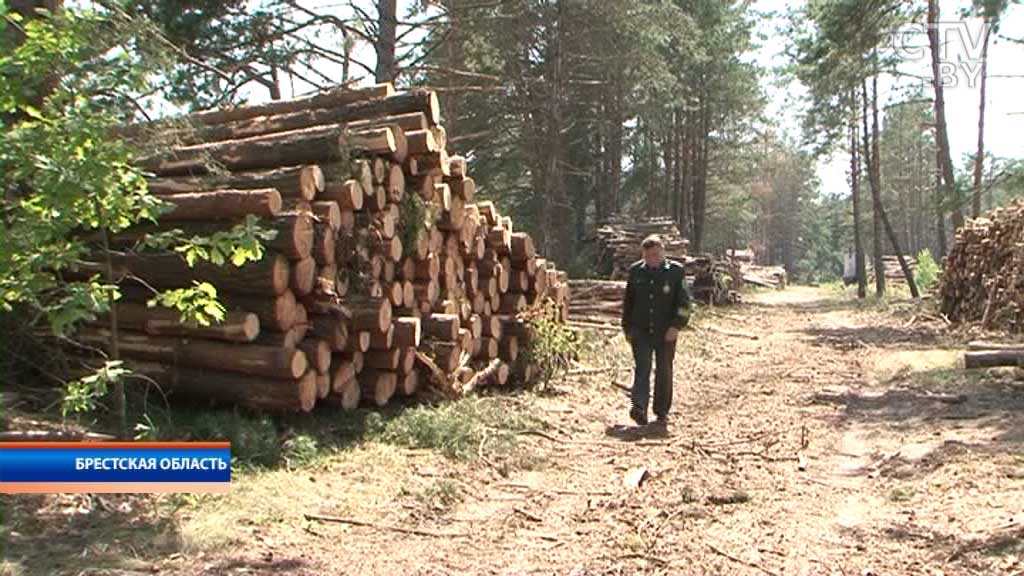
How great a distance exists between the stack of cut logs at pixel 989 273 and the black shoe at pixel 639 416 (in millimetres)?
8783

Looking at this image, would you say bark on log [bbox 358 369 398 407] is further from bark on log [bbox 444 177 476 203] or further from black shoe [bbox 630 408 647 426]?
black shoe [bbox 630 408 647 426]

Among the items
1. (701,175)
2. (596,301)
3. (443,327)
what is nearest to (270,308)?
(443,327)

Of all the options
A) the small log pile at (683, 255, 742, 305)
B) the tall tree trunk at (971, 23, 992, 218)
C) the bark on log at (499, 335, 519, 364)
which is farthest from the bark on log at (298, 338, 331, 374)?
the small log pile at (683, 255, 742, 305)

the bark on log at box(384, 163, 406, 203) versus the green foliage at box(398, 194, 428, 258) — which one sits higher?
the bark on log at box(384, 163, 406, 203)

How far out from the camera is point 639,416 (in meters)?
8.62

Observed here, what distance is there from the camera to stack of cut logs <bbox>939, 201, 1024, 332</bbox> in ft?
47.3

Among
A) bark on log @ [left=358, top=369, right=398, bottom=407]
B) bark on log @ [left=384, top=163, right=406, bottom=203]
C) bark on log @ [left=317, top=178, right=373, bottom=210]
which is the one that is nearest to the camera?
bark on log @ [left=317, top=178, right=373, bottom=210]

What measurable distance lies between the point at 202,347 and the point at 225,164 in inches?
78.4

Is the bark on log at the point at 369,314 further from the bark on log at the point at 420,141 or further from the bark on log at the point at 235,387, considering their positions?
the bark on log at the point at 420,141

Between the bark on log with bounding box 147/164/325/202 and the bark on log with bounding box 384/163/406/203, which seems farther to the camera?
the bark on log with bounding box 384/163/406/203

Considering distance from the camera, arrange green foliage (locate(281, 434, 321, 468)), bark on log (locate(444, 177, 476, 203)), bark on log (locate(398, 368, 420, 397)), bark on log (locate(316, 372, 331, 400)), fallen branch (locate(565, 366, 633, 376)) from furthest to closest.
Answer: fallen branch (locate(565, 366, 633, 376)), bark on log (locate(444, 177, 476, 203)), bark on log (locate(398, 368, 420, 397)), bark on log (locate(316, 372, 331, 400)), green foliage (locate(281, 434, 321, 468))

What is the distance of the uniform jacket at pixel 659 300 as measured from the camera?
8.46m

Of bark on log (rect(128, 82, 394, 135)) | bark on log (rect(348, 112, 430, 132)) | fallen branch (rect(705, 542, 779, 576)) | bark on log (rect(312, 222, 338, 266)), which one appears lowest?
fallen branch (rect(705, 542, 779, 576))

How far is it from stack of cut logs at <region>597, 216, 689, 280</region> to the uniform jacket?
1570 cm
